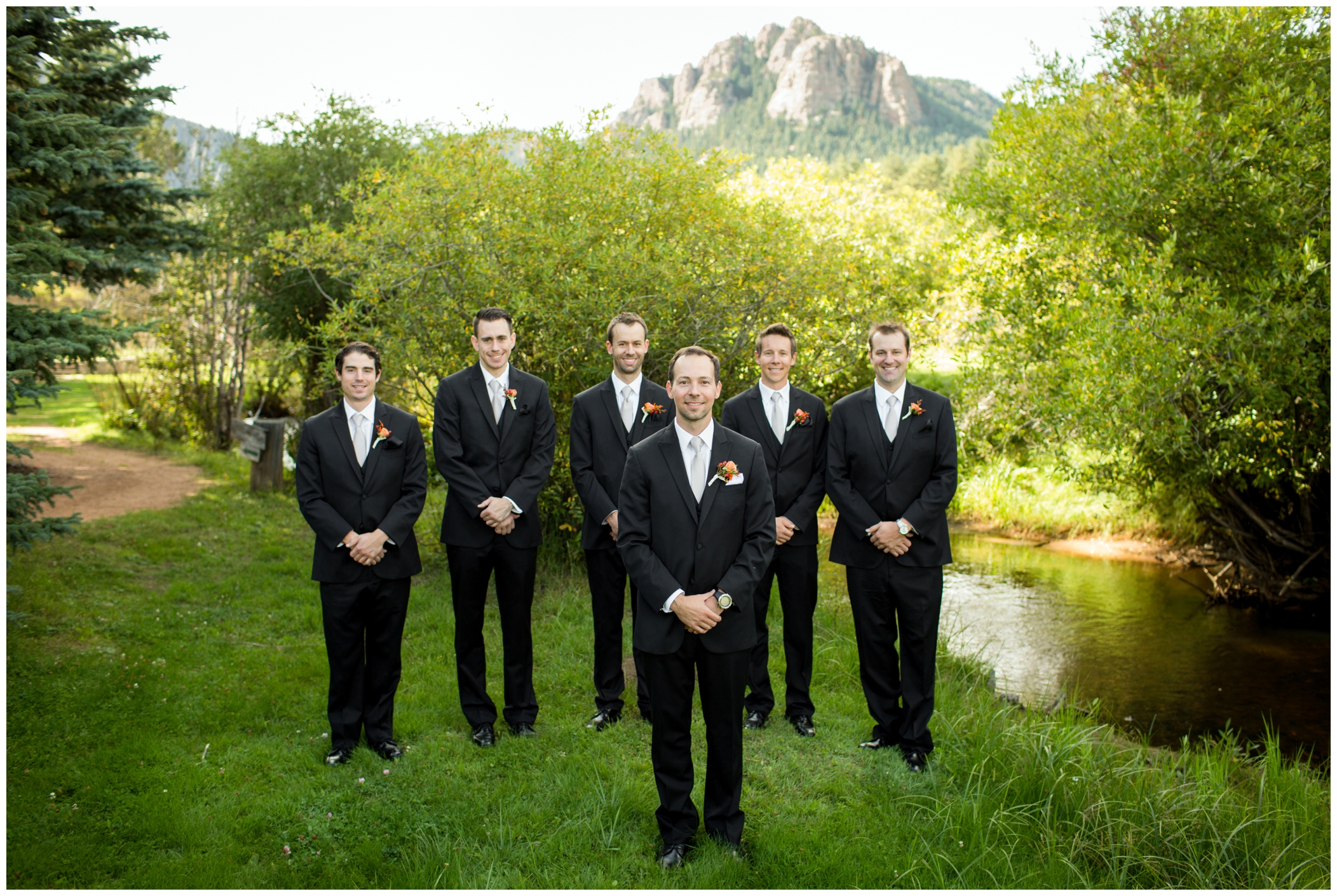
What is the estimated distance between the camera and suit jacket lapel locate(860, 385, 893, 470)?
4.89m

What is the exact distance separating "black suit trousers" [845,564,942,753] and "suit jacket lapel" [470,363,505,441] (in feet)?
7.38

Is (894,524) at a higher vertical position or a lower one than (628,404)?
lower

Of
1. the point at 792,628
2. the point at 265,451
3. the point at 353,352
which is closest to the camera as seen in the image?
the point at 353,352

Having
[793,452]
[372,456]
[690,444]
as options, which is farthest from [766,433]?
[372,456]

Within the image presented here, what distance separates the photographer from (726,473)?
3.70m

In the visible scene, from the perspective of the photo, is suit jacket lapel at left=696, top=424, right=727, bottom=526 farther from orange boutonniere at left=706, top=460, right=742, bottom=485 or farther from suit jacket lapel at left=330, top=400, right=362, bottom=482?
suit jacket lapel at left=330, top=400, right=362, bottom=482

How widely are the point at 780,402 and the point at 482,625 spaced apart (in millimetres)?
2229

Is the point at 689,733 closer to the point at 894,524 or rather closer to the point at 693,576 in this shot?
the point at 693,576

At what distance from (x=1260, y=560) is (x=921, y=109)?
149634mm

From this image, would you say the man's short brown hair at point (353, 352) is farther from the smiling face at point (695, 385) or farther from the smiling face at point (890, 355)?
the smiling face at point (890, 355)

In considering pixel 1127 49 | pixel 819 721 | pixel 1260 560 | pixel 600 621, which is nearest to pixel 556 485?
pixel 600 621

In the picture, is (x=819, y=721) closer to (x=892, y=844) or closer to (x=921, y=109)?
(x=892, y=844)

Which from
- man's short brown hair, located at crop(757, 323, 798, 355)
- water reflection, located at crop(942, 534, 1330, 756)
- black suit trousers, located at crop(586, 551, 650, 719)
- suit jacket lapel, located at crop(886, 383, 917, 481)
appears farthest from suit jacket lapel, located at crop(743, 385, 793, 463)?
water reflection, located at crop(942, 534, 1330, 756)

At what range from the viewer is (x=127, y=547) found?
30.0ft
